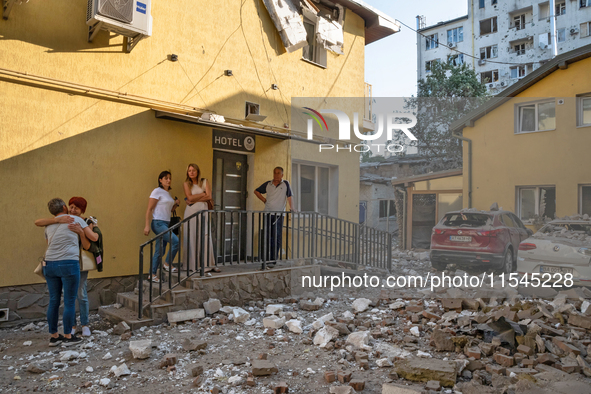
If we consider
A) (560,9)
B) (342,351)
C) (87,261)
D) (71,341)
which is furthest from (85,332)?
(560,9)

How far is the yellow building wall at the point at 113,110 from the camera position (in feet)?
17.8

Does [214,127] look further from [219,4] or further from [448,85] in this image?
[448,85]

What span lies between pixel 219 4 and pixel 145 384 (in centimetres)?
659

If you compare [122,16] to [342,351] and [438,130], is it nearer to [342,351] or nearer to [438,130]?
[438,130]

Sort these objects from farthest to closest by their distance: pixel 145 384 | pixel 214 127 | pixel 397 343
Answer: pixel 214 127, pixel 397 343, pixel 145 384

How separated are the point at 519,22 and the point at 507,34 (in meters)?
0.99

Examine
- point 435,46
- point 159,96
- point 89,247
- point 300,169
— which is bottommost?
point 89,247

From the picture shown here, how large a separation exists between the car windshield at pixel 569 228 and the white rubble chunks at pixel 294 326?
3.30 metres

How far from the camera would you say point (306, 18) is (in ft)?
31.7

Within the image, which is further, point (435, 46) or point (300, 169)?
point (435, 46)

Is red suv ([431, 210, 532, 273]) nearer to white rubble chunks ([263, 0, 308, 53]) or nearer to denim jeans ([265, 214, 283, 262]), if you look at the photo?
denim jeans ([265, 214, 283, 262])

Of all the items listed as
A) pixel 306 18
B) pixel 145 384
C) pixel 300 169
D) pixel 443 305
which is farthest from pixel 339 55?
pixel 145 384

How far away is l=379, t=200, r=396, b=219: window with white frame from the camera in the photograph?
665 cm

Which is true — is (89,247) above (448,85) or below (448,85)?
below
